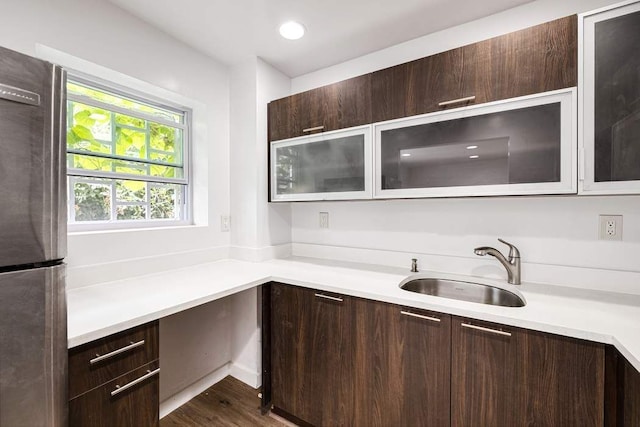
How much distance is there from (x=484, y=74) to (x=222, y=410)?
2455 millimetres

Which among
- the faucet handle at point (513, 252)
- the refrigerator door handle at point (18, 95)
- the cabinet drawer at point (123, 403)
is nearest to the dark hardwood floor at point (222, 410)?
the cabinet drawer at point (123, 403)

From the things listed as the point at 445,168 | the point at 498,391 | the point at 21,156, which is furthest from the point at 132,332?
the point at 445,168

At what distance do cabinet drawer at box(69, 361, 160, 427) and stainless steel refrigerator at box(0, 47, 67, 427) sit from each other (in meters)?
0.10

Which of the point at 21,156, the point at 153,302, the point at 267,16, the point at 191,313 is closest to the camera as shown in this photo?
the point at 21,156

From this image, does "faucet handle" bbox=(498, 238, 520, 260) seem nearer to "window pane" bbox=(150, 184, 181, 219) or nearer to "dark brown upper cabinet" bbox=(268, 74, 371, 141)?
"dark brown upper cabinet" bbox=(268, 74, 371, 141)

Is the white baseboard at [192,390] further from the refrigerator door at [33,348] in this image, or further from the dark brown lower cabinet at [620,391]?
the dark brown lower cabinet at [620,391]

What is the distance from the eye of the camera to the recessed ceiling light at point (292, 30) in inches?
67.5

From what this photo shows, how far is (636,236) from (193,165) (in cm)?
262

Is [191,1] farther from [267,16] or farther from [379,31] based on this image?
[379,31]

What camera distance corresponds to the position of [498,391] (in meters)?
1.12

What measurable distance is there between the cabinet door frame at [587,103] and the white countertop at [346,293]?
498mm

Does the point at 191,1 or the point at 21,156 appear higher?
the point at 191,1

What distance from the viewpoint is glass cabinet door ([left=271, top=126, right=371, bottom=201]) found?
176 cm

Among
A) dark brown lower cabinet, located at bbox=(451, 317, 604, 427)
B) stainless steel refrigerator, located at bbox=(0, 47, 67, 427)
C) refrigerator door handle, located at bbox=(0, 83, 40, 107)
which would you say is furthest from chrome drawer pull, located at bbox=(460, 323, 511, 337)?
refrigerator door handle, located at bbox=(0, 83, 40, 107)
